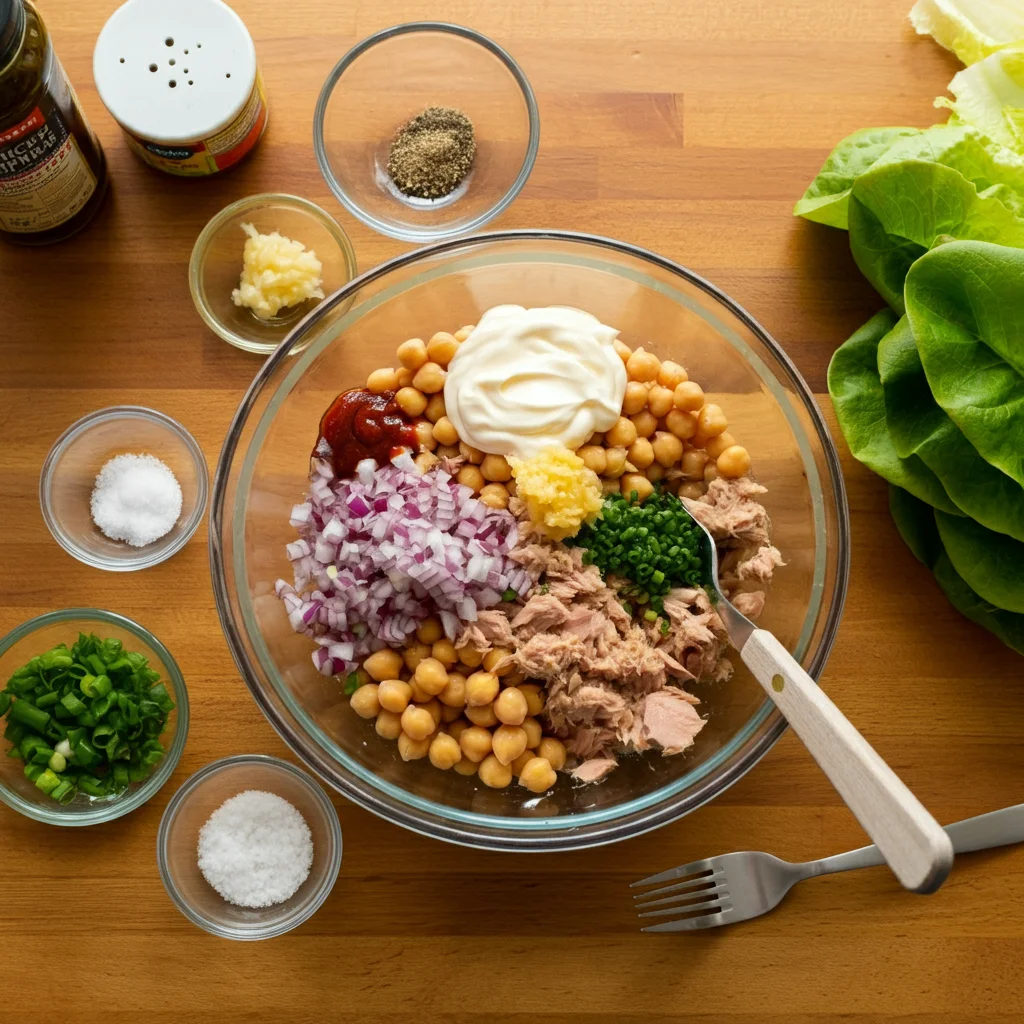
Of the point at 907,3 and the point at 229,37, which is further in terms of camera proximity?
the point at 907,3

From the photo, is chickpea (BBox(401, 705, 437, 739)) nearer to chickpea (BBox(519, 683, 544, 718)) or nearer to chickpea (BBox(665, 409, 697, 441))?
chickpea (BBox(519, 683, 544, 718))

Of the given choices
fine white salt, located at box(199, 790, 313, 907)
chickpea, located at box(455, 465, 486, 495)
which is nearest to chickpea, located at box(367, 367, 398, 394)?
chickpea, located at box(455, 465, 486, 495)

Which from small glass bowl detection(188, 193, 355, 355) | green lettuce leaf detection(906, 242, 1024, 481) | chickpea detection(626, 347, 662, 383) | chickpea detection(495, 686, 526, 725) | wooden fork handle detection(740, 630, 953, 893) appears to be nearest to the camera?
wooden fork handle detection(740, 630, 953, 893)

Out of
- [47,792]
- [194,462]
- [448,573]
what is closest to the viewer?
[448,573]

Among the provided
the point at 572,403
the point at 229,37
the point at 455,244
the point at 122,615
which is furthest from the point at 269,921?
the point at 229,37

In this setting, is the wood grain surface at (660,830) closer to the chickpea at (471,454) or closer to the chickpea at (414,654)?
the chickpea at (414,654)

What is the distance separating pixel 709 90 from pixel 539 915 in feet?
6.52

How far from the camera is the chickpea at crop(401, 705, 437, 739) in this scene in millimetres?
2025

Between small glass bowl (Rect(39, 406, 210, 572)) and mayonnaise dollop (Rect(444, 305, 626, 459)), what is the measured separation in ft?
2.22

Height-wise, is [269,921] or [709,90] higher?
[709,90]

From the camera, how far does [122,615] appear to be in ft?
7.45

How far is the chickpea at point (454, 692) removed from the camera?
2076 millimetres

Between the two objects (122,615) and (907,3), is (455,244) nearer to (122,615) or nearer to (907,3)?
(122,615)

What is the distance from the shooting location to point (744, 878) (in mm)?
2195
